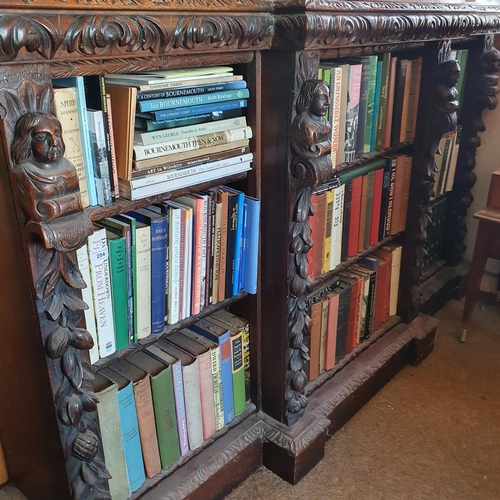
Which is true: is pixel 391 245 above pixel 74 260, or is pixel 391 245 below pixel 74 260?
below

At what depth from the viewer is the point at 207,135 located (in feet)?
3.74

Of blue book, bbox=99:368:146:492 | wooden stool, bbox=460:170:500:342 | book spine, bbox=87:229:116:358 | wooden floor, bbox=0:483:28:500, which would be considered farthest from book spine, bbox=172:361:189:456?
wooden stool, bbox=460:170:500:342

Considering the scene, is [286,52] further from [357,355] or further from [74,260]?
[357,355]

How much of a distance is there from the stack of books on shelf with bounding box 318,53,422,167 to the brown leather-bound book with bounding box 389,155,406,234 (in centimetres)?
8

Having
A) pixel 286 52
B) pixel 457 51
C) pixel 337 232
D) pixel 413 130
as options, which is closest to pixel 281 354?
pixel 337 232

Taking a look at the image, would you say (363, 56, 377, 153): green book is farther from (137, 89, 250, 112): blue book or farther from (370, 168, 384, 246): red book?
(137, 89, 250, 112): blue book

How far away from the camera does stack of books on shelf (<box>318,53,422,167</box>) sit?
1387mm

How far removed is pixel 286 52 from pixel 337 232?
2.00ft

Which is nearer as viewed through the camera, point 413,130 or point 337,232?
point 337,232

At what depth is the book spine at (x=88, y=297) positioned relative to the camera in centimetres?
Answer: 101

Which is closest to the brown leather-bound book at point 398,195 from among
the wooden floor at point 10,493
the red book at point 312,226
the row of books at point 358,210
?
the row of books at point 358,210

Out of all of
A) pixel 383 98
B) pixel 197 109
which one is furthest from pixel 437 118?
pixel 197 109

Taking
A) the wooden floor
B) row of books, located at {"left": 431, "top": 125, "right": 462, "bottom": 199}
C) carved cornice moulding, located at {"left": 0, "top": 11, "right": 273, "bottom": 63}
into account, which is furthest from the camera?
row of books, located at {"left": 431, "top": 125, "right": 462, "bottom": 199}

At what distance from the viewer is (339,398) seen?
165 centimetres
